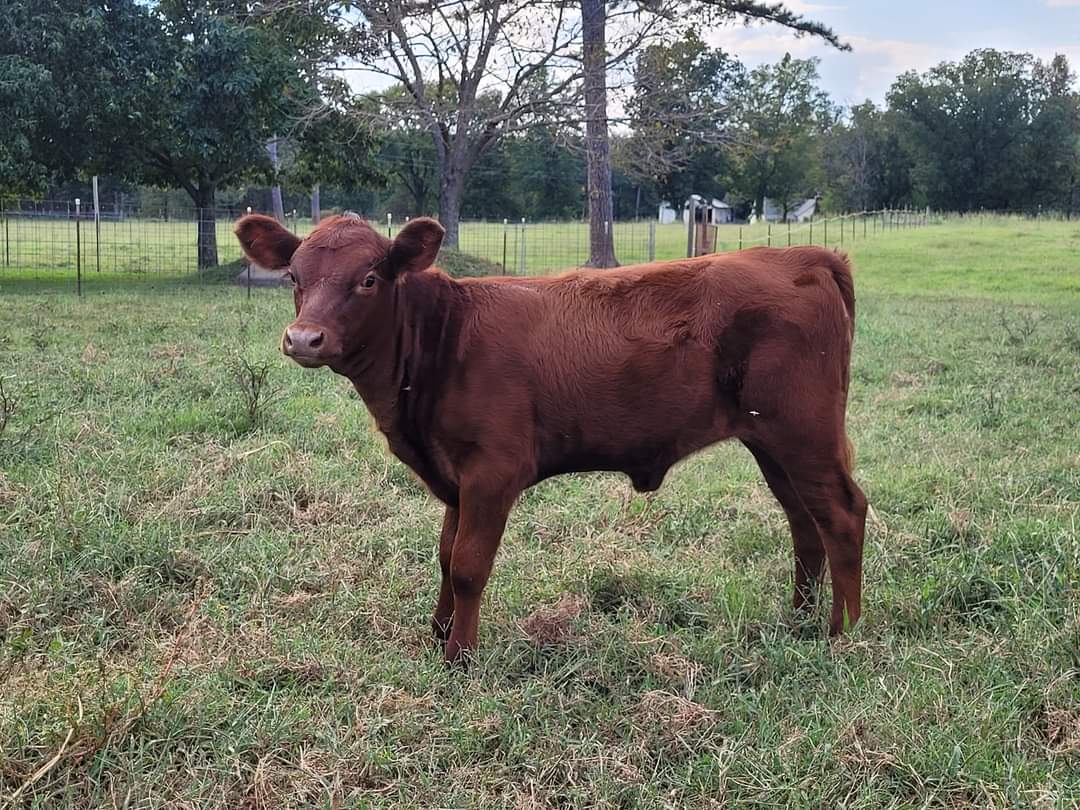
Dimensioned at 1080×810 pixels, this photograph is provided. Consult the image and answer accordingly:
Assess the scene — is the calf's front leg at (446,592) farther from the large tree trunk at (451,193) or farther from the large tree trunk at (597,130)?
the large tree trunk at (451,193)

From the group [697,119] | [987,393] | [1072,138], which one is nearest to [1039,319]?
[987,393]

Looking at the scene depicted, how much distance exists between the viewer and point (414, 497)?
521cm

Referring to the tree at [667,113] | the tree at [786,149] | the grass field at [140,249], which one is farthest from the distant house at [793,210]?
the tree at [667,113]

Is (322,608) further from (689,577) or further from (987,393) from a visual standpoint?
(987,393)

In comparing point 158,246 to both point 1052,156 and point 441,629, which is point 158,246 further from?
point 1052,156

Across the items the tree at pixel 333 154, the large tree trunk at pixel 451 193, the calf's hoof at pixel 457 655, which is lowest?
the calf's hoof at pixel 457 655

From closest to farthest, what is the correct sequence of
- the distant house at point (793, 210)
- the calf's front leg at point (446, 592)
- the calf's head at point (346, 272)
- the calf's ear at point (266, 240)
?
1. the calf's head at point (346, 272)
2. the calf's ear at point (266, 240)
3. the calf's front leg at point (446, 592)
4. the distant house at point (793, 210)

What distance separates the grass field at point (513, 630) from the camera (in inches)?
106

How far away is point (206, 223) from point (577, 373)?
56.7 feet

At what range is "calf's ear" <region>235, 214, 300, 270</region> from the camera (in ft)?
11.9

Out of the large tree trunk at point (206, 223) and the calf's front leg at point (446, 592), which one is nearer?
the calf's front leg at point (446, 592)

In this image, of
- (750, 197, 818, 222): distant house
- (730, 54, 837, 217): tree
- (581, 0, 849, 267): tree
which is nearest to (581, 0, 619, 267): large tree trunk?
(581, 0, 849, 267): tree

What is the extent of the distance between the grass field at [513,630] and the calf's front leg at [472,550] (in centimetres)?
13

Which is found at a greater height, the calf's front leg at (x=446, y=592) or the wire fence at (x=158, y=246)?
the wire fence at (x=158, y=246)
